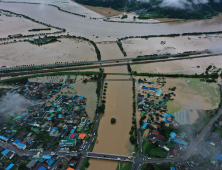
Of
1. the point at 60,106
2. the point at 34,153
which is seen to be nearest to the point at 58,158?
the point at 34,153

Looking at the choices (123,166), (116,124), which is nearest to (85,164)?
(123,166)

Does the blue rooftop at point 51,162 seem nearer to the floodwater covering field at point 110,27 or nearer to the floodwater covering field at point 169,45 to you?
the floodwater covering field at point 169,45

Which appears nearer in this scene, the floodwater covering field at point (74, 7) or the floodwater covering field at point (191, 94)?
the floodwater covering field at point (191, 94)

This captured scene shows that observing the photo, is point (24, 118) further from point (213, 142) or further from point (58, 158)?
point (213, 142)

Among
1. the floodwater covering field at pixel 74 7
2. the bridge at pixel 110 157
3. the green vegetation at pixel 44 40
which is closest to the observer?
the bridge at pixel 110 157

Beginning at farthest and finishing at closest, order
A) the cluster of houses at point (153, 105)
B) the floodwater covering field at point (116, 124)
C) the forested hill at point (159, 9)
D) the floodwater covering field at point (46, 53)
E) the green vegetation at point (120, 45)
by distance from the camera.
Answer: the forested hill at point (159, 9)
the green vegetation at point (120, 45)
the floodwater covering field at point (46, 53)
the cluster of houses at point (153, 105)
the floodwater covering field at point (116, 124)

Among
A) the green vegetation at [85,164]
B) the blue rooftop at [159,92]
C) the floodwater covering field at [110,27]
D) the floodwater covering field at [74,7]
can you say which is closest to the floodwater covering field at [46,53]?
the floodwater covering field at [110,27]

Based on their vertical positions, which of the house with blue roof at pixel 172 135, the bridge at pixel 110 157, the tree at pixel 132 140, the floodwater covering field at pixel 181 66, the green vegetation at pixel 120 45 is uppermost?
the green vegetation at pixel 120 45

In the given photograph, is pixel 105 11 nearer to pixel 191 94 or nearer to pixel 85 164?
pixel 191 94
